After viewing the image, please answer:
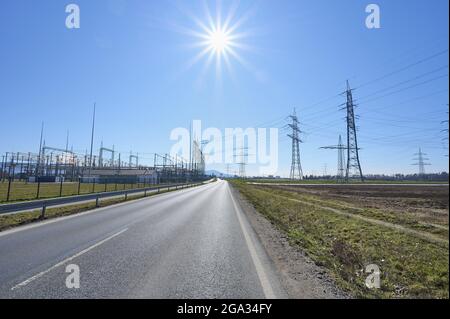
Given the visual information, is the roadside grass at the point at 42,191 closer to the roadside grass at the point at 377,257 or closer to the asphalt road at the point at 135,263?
the asphalt road at the point at 135,263

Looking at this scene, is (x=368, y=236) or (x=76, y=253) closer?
(x=76, y=253)

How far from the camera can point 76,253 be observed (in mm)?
6836

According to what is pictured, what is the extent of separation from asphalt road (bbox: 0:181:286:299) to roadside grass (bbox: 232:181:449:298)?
4.45 ft

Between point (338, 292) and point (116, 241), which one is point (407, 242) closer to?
point (338, 292)

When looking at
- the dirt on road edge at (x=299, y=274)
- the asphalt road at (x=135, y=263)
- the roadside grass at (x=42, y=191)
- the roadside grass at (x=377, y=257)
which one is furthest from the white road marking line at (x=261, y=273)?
the roadside grass at (x=42, y=191)

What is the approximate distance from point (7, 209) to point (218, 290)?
10478mm

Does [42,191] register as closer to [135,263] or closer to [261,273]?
[135,263]

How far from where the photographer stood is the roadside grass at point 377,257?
16.4 ft

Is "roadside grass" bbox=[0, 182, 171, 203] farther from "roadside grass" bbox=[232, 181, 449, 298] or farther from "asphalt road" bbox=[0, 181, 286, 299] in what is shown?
"roadside grass" bbox=[232, 181, 449, 298]

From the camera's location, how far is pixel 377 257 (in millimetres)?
7090

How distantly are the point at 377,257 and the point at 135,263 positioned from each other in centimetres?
562

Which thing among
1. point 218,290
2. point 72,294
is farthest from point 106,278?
point 218,290

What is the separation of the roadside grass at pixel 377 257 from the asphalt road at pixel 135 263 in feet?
4.45

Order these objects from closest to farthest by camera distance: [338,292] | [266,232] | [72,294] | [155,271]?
[72,294]
[338,292]
[155,271]
[266,232]
